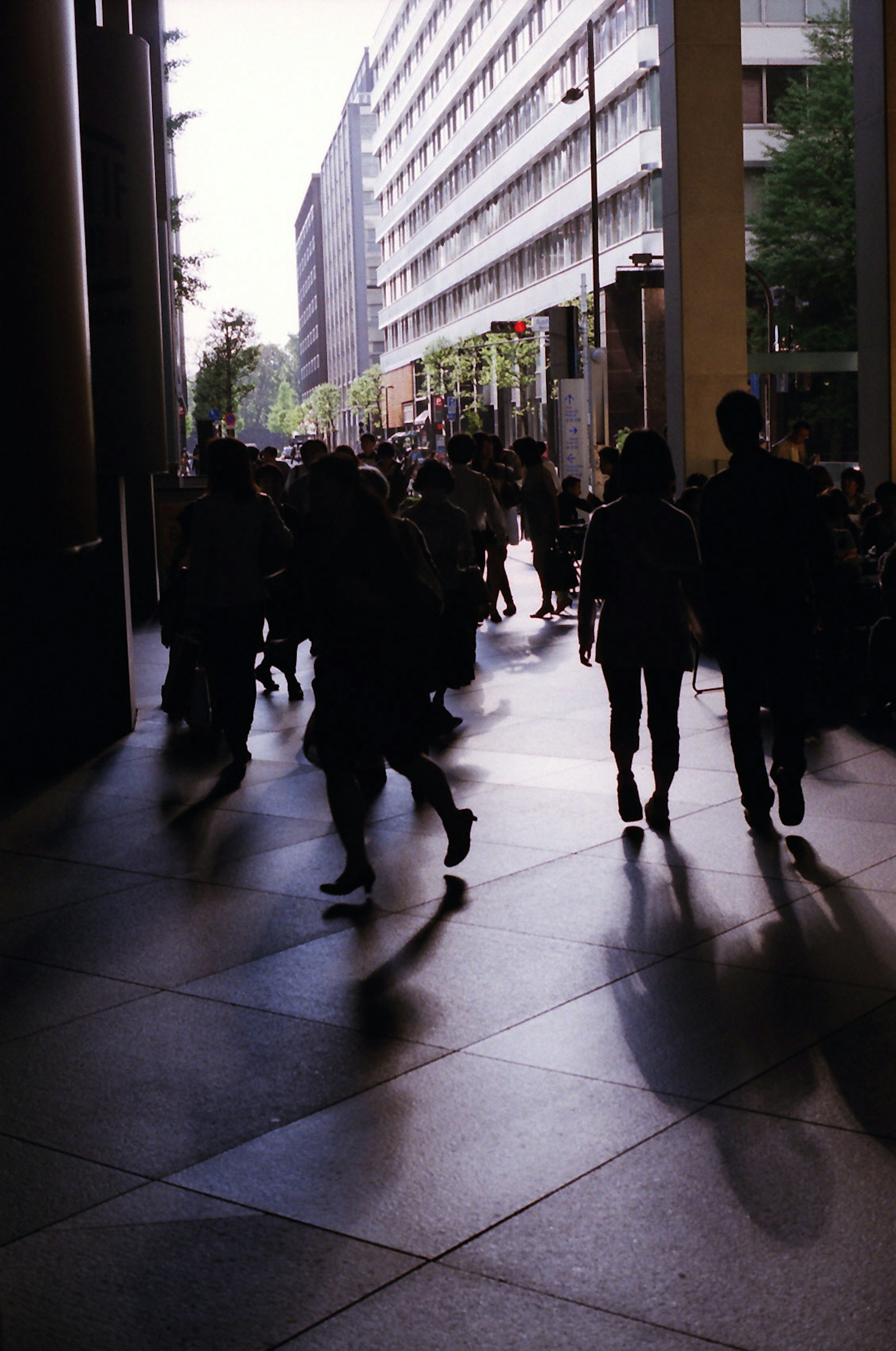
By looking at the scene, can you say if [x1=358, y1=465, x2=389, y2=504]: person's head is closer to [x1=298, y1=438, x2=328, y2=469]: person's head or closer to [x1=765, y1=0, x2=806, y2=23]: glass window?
[x1=298, y1=438, x2=328, y2=469]: person's head

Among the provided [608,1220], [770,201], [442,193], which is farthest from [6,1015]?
[442,193]

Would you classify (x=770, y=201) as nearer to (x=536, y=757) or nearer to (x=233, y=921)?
(x=536, y=757)

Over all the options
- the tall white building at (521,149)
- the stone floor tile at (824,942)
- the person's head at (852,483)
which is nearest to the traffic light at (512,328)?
the tall white building at (521,149)

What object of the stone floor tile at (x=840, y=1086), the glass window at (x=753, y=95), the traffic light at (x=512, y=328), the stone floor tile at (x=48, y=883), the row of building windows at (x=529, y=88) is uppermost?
the row of building windows at (x=529, y=88)

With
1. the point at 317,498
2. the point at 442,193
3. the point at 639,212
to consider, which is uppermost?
the point at 442,193

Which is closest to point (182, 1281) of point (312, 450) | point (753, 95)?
point (312, 450)

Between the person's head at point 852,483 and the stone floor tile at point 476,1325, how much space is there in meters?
14.2

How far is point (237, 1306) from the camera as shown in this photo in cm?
316

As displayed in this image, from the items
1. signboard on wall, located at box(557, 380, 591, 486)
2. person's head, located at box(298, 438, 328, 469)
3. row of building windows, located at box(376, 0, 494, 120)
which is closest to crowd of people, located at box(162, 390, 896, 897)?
person's head, located at box(298, 438, 328, 469)

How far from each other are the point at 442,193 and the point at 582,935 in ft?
282

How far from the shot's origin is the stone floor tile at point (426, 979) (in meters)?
4.92

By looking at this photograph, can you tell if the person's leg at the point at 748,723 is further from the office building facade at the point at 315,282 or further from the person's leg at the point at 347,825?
the office building facade at the point at 315,282

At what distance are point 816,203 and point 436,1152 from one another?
49.0 metres

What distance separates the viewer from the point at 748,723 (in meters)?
7.21
